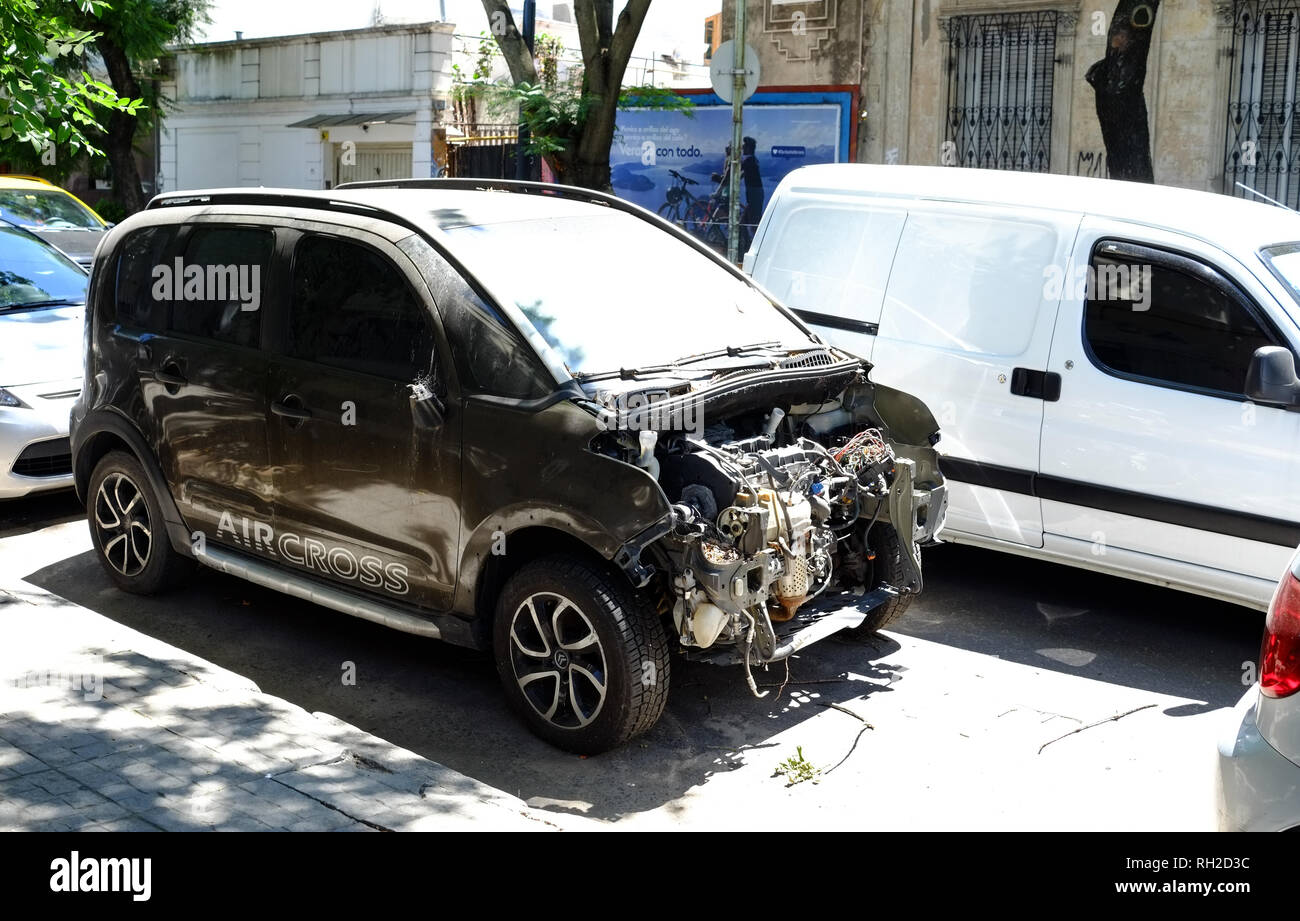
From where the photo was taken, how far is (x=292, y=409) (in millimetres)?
5781

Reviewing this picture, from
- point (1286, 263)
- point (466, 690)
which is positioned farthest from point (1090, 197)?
point (466, 690)

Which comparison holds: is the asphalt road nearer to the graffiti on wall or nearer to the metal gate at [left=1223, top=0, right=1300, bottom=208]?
the metal gate at [left=1223, top=0, right=1300, bottom=208]

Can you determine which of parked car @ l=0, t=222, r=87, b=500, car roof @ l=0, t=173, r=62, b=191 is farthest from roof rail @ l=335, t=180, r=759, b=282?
car roof @ l=0, t=173, r=62, b=191

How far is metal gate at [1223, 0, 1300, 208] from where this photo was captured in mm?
14320

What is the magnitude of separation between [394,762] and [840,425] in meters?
2.43

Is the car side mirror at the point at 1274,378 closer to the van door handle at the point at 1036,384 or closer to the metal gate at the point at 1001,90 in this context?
the van door handle at the point at 1036,384

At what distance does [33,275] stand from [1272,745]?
8705 millimetres

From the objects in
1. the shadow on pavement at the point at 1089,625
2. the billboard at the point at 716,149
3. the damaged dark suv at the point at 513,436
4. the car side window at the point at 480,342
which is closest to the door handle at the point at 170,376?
the damaged dark suv at the point at 513,436

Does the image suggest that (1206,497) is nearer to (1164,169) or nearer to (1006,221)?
(1006,221)

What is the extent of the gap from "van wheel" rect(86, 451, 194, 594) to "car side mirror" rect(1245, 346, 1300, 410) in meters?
4.91

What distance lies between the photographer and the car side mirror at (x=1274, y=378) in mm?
5703

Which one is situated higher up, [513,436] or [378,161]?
[378,161]

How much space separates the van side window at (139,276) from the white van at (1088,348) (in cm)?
322

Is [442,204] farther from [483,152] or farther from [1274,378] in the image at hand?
[483,152]
